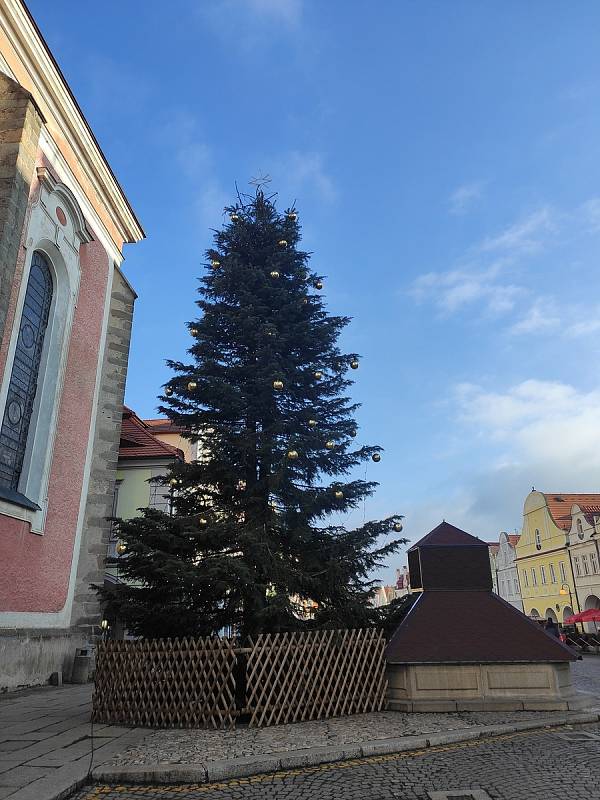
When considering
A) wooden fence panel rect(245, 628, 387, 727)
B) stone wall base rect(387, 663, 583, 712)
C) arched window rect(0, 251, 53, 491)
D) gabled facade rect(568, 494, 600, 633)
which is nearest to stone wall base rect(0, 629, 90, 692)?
arched window rect(0, 251, 53, 491)

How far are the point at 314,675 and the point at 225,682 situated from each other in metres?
1.52

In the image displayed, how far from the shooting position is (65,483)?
1452cm

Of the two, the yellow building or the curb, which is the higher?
the yellow building

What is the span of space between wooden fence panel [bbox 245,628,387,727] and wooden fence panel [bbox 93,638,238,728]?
434mm

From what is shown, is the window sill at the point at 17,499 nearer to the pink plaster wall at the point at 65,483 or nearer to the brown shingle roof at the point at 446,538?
the pink plaster wall at the point at 65,483

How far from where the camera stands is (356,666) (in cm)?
968

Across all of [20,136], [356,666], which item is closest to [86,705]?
[356,666]

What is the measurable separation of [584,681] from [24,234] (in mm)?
17625

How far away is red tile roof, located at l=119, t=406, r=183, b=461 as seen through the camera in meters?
23.6

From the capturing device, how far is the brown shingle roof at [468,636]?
32.0 feet

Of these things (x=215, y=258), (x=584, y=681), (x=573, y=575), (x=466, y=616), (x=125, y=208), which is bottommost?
(x=584, y=681)

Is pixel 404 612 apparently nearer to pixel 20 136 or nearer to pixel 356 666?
pixel 356 666

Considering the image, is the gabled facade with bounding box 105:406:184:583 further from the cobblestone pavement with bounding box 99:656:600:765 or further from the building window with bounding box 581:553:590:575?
the building window with bounding box 581:553:590:575

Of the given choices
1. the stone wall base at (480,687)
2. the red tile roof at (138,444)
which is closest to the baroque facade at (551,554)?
the red tile roof at (138,444)
